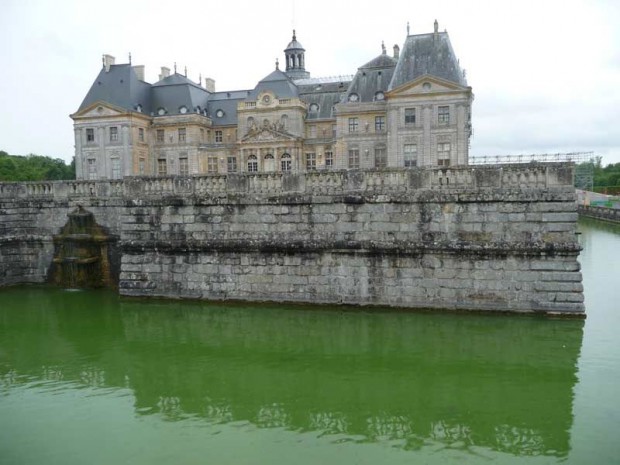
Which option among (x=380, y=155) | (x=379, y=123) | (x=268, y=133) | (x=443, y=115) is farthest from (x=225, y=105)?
(x=443, y=115)

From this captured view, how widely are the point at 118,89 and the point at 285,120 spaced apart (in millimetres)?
15211

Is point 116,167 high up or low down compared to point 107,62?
down

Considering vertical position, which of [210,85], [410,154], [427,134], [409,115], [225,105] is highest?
[210,85]

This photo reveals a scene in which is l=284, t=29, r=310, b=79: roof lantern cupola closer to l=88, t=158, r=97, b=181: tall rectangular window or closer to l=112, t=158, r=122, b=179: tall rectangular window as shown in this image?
l=112, t=158, r=122, b=179: tall rectangular window

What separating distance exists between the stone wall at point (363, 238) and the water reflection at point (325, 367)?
22.2 inches

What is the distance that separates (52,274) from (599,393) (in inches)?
583

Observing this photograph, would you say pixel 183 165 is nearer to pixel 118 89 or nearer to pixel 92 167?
pixel 92 167

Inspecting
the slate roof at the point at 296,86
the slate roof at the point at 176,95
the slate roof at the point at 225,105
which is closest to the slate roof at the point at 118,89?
the slate roof at the point at 296,86

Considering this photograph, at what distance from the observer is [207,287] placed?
14117 millimetres

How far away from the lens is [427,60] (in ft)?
136

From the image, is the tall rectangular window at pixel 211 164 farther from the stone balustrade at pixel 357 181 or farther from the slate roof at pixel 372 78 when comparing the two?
the stone balustrade at pixel 357 181

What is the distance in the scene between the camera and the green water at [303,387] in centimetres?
705

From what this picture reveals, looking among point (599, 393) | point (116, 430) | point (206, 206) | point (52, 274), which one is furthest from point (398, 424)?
point (52, 274)

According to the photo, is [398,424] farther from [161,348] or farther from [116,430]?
[161,348]
